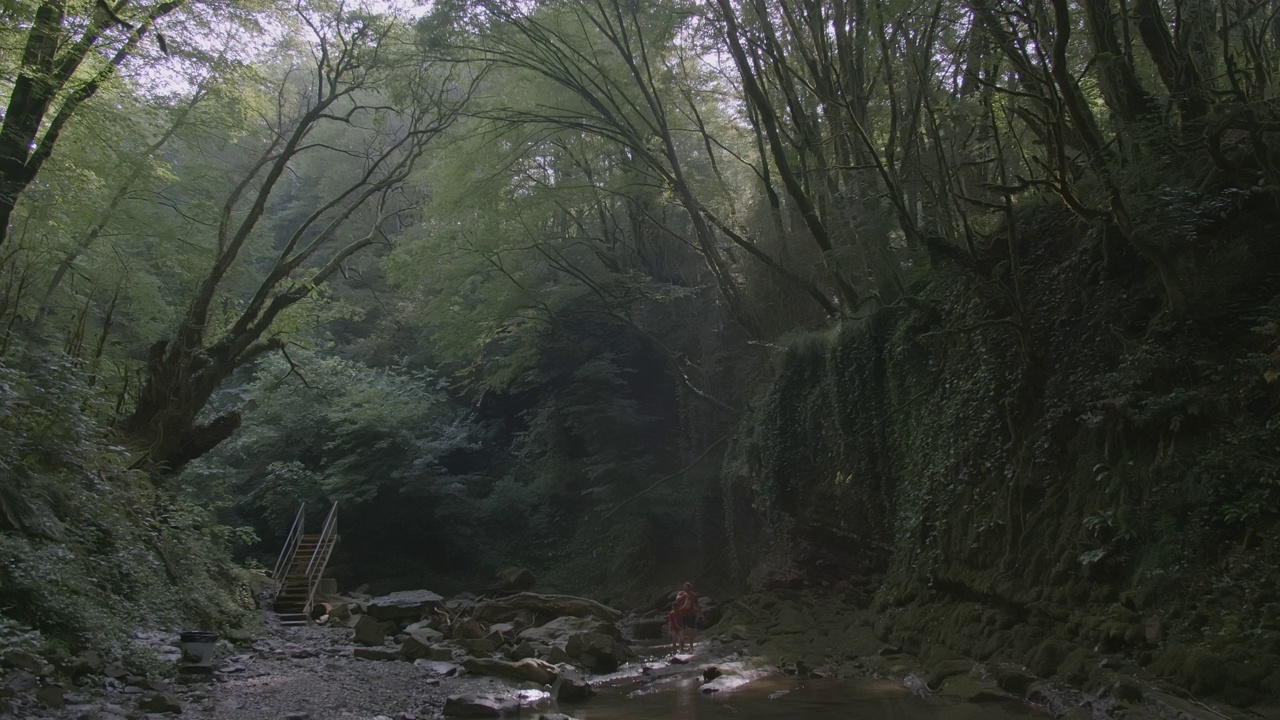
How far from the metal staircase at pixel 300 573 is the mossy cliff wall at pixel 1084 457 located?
10668mm

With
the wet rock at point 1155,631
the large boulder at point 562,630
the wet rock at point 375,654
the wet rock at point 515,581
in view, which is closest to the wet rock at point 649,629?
the large boulder at point 562,630

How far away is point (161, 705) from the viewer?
6012 mm

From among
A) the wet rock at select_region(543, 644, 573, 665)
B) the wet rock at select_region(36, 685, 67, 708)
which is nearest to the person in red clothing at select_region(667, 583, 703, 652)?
the wet rock at select_region(543, 644, 573, 665)

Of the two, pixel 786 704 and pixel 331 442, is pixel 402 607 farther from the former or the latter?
pixel 786 704

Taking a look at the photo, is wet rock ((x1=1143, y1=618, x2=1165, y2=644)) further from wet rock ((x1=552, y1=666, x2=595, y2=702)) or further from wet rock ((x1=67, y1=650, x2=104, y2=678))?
wet rock ((x1=67, y1=650, x2=104, y2=678))

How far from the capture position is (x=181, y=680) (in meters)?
7.22

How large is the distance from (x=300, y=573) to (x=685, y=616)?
31.0ft

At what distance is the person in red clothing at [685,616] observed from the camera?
1214 cm

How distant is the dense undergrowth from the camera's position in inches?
250

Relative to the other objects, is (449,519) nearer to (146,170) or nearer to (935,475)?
(146,170)

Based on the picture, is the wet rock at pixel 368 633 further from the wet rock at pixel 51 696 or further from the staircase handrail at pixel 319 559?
the wet rock at pixel 51 696

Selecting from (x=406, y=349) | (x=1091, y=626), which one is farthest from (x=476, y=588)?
(x=1091, y=626)

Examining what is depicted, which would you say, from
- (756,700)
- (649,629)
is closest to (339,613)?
(649,629)

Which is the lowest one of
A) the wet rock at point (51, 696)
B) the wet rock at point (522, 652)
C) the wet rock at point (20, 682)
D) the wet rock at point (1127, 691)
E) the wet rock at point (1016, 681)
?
the wet rock at point (522, 652)
